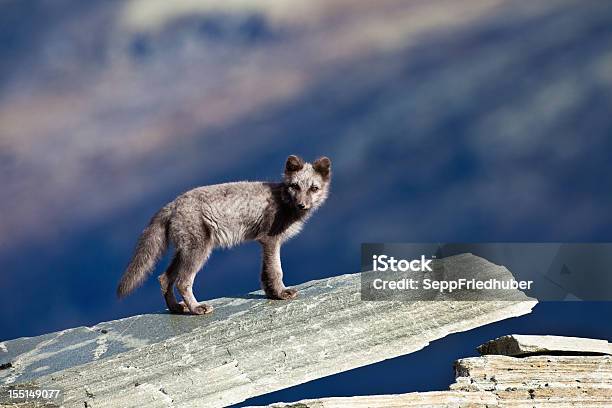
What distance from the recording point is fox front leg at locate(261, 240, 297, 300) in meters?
7.21

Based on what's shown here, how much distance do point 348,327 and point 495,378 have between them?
1.08 m

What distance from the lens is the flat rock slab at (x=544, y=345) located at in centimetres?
576

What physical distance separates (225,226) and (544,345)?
2761 millimetres

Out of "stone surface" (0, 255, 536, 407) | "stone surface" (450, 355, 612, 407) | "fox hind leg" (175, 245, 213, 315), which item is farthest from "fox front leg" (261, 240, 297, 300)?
"stone surface" (450, 355, 612, 407)

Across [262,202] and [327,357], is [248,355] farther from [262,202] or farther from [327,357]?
[262,202]

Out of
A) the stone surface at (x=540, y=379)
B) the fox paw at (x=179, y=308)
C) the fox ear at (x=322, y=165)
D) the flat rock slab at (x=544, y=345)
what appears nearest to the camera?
the stone surface at (x=540, y=379)

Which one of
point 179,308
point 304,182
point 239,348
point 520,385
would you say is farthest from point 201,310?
point 520,385

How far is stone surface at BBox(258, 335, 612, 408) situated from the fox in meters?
2.13

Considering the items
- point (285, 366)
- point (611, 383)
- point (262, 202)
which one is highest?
point (262, 202)

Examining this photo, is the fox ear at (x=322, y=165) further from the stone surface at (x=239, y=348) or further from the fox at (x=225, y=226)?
the stone surface at (x=239, y=348)

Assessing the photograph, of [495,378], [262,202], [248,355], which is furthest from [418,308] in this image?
[262,202]

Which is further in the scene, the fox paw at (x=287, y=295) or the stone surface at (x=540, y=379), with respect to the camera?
the fox paw at (x=287, y=295)

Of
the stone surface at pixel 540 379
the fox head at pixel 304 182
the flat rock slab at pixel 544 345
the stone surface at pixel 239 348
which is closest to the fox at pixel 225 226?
the fox head at pixel 304 182

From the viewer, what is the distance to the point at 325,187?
7.48 meters
